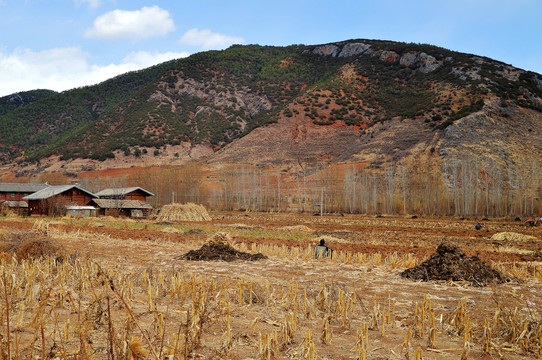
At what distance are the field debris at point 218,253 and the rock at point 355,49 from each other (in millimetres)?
102107

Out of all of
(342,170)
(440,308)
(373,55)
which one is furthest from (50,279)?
(373,55)

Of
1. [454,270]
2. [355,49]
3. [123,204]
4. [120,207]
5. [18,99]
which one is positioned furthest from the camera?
[18,99]

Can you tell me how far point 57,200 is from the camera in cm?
4022

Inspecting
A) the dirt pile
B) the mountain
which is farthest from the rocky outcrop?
the dirt pile

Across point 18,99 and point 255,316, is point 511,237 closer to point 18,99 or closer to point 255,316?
point 255,316

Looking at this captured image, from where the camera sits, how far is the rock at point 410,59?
9427 centimetres

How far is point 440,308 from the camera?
260 inches

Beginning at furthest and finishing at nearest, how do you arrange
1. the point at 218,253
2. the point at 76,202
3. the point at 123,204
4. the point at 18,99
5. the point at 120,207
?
the point at 18,99 < the point at 123,204 < the point at 76,202 < the point at 120,207 < the point at 218,253

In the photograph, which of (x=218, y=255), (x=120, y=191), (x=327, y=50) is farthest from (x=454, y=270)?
(x=327, y=50)

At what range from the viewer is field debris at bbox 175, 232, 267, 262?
11484 mm

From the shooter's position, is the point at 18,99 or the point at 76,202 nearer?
the point at 76,202

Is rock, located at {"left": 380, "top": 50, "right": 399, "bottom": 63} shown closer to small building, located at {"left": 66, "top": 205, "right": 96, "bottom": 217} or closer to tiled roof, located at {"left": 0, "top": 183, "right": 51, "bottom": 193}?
small building, located at {"left": 66, "top": 205, "right": 96, "bottom": 217}

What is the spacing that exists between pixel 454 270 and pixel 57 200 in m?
40.6

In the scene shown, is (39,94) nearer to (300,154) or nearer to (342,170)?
(300,154)
